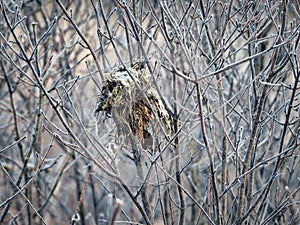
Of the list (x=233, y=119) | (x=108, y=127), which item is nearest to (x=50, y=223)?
(x=233, y=119)

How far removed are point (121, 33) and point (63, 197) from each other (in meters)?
2.41

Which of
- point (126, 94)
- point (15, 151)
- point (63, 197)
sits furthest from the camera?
point (63, 197)

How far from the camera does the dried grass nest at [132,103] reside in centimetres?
313

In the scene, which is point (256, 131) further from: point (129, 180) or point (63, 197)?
point (63, 197)

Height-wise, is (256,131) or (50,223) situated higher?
(256,131)

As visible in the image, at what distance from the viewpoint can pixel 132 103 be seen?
3.15m

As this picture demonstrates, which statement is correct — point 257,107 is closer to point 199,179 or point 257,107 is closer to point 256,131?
point 256,131

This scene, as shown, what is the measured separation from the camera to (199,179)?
20.4 feet

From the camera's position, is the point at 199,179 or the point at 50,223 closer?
the point at 199,179

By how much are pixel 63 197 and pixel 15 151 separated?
112cm

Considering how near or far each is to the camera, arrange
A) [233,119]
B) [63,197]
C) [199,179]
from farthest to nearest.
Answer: [63,197] < [199,179] < [233,119]

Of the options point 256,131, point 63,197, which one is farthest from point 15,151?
point 256,131

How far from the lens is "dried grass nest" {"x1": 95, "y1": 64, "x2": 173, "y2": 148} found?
3.13 meters

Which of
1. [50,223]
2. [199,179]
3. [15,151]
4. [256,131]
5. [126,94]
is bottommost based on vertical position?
[50,223]
